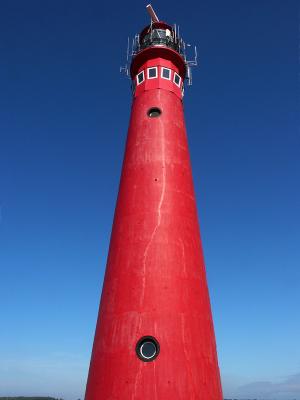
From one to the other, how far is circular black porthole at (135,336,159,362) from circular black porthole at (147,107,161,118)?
29.7 feet

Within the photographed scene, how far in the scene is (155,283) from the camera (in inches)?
504

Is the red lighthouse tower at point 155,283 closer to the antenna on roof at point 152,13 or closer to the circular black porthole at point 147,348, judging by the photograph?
the circular black porthole at point 147,348

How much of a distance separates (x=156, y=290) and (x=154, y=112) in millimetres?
7837

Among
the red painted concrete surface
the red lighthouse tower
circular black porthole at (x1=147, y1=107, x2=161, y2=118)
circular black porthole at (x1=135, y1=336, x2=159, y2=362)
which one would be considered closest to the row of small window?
the red lighthouse tower

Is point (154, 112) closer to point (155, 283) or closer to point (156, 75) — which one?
point (156, 75)

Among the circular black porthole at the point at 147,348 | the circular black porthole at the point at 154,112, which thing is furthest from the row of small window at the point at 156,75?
the circular black porthole at the point at 147,348

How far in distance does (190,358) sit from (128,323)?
2.11 metres

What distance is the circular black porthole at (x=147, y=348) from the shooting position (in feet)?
38.7

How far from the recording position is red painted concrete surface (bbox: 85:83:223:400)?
38.2ft

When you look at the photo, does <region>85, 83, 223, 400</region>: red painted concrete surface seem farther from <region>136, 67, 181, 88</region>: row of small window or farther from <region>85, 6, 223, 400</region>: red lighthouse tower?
<region>136, 67, 181, 88</region>: row of small window

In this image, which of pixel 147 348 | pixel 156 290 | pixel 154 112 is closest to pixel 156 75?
pixel 154 112

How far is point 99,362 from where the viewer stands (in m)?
12.4

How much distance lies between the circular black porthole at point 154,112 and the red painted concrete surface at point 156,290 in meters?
0.56

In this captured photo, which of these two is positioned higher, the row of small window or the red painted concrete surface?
the row of small window
